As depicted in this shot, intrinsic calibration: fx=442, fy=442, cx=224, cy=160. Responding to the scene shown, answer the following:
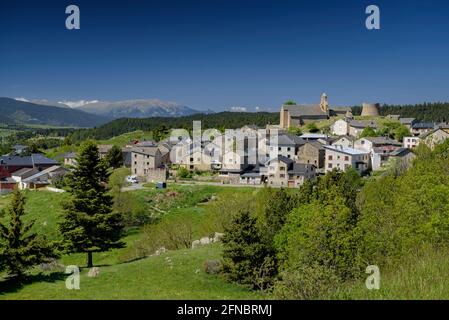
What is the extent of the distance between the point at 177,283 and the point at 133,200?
112 feet

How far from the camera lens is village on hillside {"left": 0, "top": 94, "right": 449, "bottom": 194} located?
2576 inches

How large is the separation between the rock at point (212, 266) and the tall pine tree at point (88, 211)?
8028mm

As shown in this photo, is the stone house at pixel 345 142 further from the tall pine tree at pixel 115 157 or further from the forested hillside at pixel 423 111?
the forested hillside at pixel 423 111

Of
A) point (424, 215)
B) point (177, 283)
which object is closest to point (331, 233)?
point (424, 215)

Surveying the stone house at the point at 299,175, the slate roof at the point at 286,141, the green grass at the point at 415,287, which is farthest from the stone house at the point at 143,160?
the green grass at the point at 415,287

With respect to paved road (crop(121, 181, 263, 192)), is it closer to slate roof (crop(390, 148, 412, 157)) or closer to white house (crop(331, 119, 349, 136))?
slate roof (crop(390, 148, 412, 157))

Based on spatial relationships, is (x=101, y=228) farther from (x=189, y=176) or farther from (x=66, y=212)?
(x=189, y=176)

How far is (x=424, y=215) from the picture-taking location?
1923cm

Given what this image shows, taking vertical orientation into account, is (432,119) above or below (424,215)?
above

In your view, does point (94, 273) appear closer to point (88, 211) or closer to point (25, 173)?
point (88, 211)

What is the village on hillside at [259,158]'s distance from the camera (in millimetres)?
65438

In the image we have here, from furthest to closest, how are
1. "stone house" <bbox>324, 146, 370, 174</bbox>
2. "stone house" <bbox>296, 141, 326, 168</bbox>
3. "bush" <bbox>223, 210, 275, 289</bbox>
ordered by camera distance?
"stone house" <bbox>296, 141, 326, 168</bbox>, "stone house" <bbox>324, 146, 370, 174</bbox>, "bush" <bbox>223, 210, 275, 289</bbox>

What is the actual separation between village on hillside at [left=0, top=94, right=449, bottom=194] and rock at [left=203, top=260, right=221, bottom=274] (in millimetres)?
38911

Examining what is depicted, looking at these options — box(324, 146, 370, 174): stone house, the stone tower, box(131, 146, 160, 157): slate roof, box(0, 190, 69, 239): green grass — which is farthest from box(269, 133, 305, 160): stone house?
the stone tower
